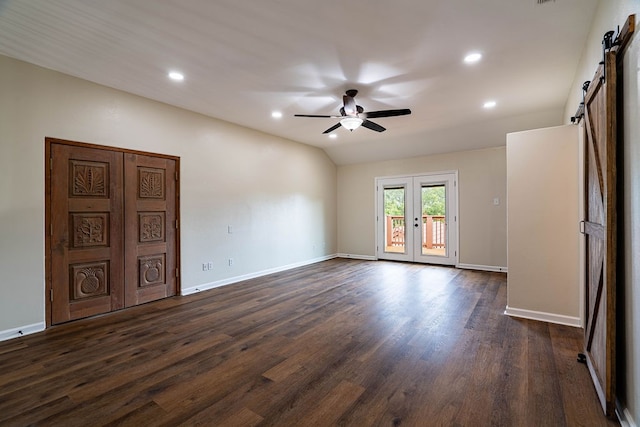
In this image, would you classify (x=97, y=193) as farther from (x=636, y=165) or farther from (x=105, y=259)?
(x=636, y=165)

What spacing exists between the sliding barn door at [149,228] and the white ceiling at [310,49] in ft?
3.56

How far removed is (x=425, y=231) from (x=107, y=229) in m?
6.41

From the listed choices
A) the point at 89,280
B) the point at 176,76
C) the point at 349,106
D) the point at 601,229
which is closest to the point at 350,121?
the point at 349,106

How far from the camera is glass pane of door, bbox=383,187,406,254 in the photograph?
7453 mm

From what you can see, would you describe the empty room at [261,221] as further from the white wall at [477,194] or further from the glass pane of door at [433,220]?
the glass pane of door at [433,220]

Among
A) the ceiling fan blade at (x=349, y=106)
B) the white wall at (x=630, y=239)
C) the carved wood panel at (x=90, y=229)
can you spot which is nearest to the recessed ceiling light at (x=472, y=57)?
the white wall at (x=630, y=239)

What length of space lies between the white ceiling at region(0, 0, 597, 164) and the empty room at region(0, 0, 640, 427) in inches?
1.0

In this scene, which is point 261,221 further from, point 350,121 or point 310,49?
point 310,49

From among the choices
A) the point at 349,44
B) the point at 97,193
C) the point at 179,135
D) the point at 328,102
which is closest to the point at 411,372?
the point at 349,44

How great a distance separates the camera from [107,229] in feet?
12.5

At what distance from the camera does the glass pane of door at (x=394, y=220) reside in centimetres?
745

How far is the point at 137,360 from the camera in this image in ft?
8.37

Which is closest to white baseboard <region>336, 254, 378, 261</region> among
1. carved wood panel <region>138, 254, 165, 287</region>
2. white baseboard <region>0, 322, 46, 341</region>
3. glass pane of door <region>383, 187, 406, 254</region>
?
glass pane of door <region>383, 187, 406, 254</region>

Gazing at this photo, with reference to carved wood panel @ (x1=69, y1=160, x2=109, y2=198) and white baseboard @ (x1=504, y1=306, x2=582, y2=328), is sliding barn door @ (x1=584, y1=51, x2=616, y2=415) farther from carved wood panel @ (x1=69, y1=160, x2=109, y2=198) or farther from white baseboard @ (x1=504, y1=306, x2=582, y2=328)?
carved wood panel @ (x1=69, y1=160, x2=109, y2=198)
